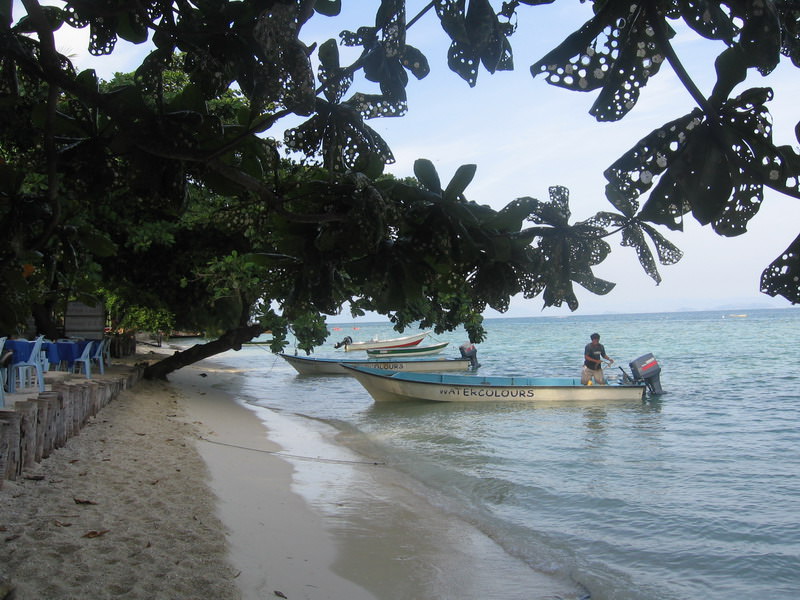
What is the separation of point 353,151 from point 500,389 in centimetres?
1575

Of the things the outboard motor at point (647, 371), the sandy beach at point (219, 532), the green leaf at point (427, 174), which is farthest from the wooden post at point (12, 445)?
the outboard motor at point (647, 371)

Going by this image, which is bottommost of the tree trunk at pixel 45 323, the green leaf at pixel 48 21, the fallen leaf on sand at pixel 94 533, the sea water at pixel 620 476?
the sea water at pixel 620 476

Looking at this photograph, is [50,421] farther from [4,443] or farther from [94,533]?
[94,533]

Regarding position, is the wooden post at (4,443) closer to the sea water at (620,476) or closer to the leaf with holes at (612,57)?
the sea water at (620,476)

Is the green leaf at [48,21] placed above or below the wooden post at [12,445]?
above

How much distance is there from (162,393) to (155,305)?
7.64 ft

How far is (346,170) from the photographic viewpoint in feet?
6.46

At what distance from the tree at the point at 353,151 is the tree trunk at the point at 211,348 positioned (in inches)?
511

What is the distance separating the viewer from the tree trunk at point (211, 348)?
50.9ft

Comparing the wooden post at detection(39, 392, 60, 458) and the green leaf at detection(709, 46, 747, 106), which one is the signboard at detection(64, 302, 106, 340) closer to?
the wooden post at detection(39, 392, 60, 458)

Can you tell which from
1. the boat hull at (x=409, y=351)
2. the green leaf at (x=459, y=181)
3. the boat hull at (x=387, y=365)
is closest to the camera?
the green leaf at (x=459, y=181)

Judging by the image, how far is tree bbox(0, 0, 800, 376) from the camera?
42.1 inches

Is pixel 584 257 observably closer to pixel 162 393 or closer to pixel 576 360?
pixel 162 393

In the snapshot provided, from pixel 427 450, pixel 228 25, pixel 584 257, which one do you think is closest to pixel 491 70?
pixel 584 257
